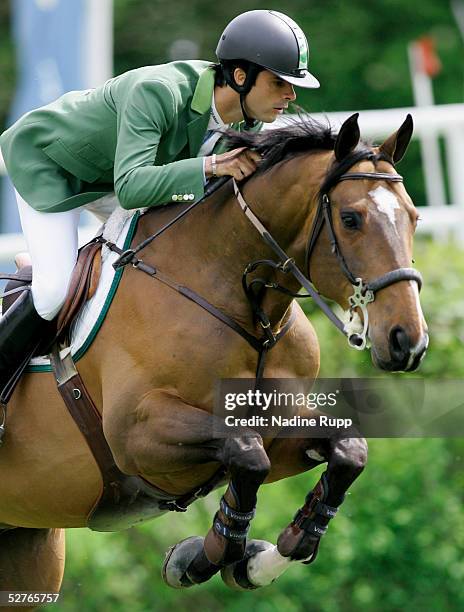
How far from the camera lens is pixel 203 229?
559 cm

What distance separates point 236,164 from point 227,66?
1.38 ft

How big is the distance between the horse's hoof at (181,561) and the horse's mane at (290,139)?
1618mm

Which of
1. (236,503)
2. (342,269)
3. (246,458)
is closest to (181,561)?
(236,503)

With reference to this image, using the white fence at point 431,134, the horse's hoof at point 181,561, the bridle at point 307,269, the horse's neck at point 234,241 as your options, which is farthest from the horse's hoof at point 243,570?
the white fence at point 431,134

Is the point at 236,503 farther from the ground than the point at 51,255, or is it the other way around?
the point at 51,255

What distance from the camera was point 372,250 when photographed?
16.4 feet

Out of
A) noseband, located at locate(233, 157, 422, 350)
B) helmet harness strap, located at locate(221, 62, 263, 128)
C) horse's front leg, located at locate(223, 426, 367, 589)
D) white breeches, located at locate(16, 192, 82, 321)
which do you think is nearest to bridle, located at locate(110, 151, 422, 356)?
noseband, located at locate(233, 157, 422, 350)

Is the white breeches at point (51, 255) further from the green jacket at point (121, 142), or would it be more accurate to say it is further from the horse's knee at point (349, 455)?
the horse's knee at point (349, 455)

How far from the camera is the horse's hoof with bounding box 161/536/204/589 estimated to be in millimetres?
5898

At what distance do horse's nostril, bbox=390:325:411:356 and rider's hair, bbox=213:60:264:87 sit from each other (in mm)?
1266

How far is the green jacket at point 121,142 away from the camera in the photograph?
17.6 ft

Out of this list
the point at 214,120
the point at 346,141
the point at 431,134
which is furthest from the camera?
the point at 431,134

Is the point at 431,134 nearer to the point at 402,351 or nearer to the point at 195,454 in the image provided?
the point at 195,454

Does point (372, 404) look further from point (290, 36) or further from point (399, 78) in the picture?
point (399, 78)
